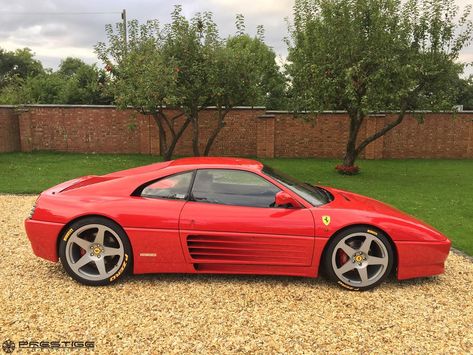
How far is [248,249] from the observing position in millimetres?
3965

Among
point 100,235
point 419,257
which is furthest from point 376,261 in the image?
point 100,235

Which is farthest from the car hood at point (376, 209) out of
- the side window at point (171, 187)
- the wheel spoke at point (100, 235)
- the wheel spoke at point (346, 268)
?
the wheel spoke at point (100, 235)

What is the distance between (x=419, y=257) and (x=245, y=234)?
1.75 meters

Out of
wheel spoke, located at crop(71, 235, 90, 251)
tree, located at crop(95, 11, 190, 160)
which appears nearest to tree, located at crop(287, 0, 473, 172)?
tree, located at crop(95, 11, 190, 160)

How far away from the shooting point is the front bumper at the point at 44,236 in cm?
400

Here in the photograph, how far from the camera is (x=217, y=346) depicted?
3.04 m

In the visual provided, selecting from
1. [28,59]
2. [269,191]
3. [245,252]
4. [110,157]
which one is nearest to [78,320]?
[245,252]

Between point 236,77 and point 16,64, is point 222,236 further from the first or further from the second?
point 16,64

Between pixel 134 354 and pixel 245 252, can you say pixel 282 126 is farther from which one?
pixel 134 354

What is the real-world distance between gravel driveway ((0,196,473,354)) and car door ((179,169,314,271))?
325 mm

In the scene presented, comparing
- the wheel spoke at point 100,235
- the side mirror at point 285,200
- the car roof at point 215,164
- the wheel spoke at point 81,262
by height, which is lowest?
the wheel spoke at point 81,262

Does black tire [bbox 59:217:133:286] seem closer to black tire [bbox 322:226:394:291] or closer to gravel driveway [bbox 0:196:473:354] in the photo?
gravel driveway [bbox 0:196:473:354]

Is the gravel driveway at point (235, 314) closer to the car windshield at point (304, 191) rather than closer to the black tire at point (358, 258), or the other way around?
the black tire at point (358, 258)

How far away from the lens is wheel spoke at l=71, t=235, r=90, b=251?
4005mm
